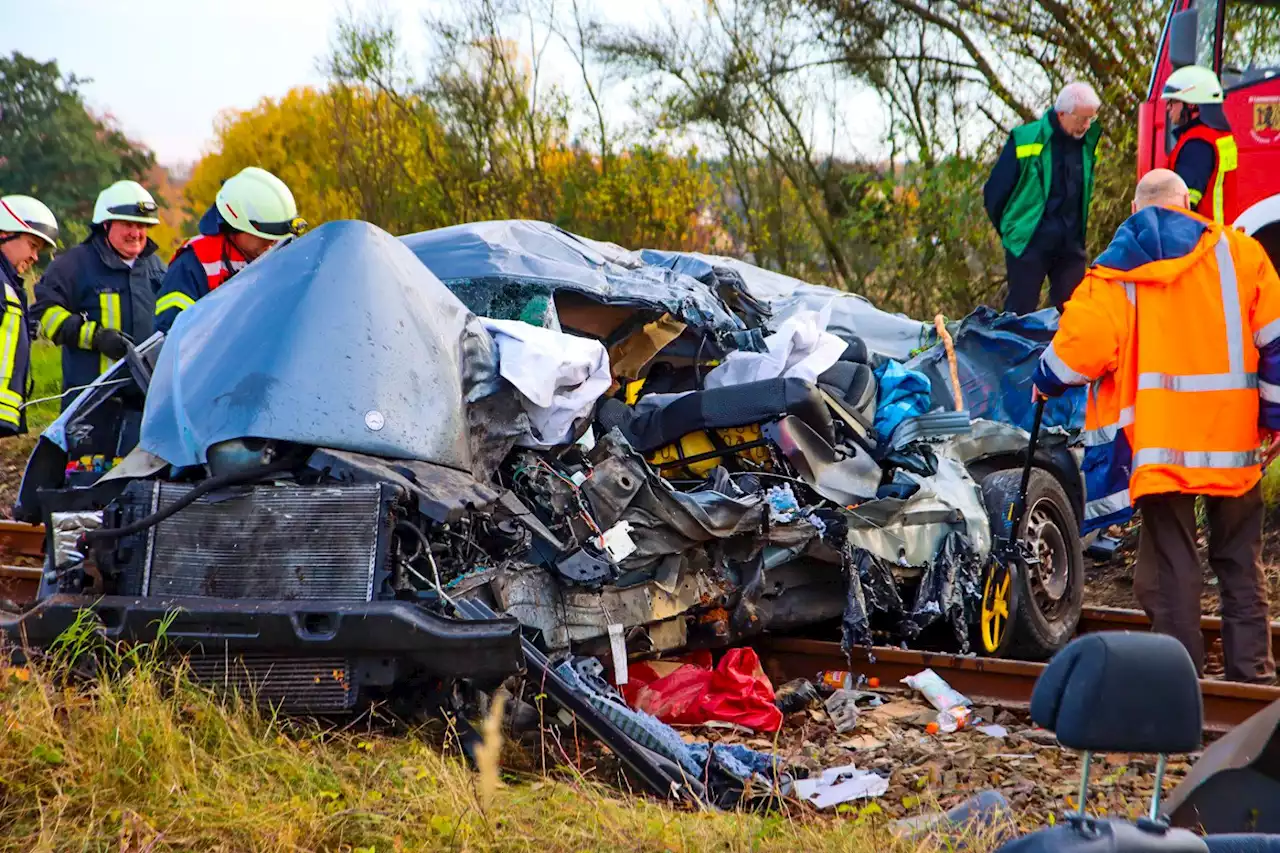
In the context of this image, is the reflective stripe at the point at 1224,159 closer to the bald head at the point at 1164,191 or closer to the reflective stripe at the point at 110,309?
the bald head at the point at 1164,191

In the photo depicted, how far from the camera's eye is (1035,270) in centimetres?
897

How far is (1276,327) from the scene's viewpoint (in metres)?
5.07

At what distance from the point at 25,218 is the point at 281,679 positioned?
4.89 metres

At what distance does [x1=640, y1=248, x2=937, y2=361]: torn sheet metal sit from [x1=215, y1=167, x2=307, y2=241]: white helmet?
2.10 meters

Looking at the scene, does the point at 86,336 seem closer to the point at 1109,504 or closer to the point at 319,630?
the point at 319,630

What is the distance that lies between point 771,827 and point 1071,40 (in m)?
9.93

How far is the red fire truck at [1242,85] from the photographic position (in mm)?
7355

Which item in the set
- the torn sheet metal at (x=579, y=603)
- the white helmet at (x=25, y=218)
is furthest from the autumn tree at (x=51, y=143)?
the torn sheet metal at (x=579, y=603)

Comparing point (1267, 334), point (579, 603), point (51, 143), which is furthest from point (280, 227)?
point (51, 143)

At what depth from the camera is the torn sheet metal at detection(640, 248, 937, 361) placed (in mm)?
7188

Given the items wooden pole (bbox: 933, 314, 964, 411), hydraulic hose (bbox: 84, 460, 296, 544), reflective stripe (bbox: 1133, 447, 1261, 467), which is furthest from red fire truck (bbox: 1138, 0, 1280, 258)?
hydraulic hose (bbox: 84, 460, 296, 544)

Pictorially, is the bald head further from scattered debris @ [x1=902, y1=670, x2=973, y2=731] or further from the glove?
the glove

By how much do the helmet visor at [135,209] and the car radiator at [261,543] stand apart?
393 cm

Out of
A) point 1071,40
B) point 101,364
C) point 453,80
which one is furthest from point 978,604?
point 453,80
